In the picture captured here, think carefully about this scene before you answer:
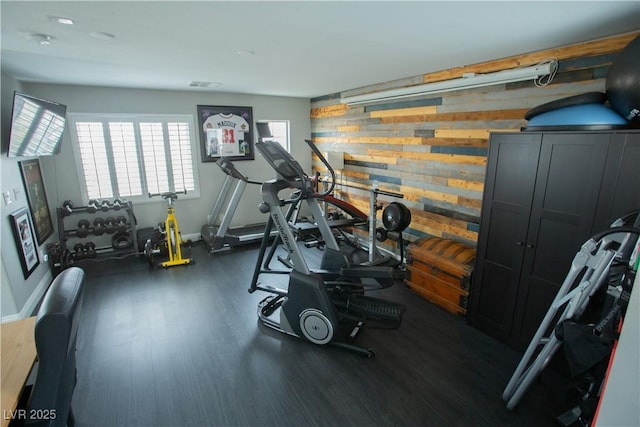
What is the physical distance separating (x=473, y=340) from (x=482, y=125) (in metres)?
2.11

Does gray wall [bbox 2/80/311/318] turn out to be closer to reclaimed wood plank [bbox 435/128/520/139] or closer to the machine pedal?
reclaimed wood plank [bbox 435/128/520/139]

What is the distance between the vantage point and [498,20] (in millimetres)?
1942

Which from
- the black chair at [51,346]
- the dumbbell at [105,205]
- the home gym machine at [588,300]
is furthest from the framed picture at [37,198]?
the home gym machine at [588,300]

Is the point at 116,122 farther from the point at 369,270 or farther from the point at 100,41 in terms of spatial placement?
the point at 369,270

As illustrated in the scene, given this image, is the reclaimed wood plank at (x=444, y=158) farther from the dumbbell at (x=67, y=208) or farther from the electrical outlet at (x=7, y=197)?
the dumbbell at (x=67, y=208)

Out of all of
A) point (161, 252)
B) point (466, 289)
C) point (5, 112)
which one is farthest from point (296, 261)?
point (5, 112)

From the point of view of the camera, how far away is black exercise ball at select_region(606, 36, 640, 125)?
179cm

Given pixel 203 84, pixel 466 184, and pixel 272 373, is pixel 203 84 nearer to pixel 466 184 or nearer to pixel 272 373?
pixel 466 184

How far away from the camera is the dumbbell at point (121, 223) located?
4473 millimetres

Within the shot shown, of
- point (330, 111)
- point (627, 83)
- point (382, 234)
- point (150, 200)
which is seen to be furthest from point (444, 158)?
point (150, 200)

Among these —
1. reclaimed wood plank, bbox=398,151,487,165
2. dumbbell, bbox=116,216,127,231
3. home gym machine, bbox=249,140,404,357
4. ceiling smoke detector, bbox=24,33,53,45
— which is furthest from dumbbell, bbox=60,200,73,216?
reclaimed wood plank, bbox=398,151,487,165

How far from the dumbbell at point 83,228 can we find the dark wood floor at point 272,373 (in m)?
1.28

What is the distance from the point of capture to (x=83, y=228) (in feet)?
14.1

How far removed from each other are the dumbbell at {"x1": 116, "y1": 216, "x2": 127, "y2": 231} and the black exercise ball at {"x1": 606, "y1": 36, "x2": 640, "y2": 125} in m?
5.46
